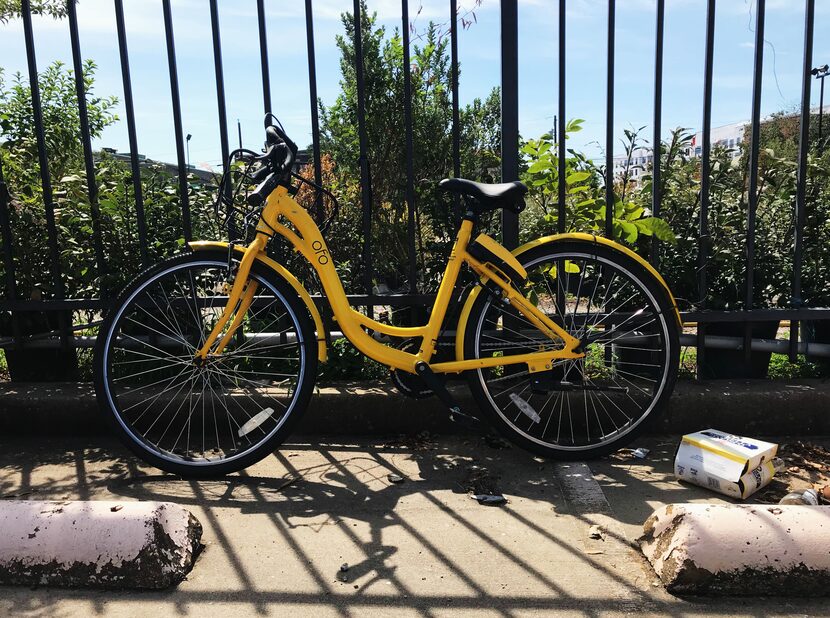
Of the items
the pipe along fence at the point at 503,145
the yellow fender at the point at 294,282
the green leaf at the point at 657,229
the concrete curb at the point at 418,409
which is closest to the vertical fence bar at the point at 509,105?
the pipe along fence at the point at 503,145

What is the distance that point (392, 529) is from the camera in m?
2.44

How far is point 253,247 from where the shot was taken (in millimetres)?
2873

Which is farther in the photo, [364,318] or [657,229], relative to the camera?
[657,229]

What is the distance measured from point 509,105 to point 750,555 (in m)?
2.29

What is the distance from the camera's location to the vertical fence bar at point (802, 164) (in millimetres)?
3078

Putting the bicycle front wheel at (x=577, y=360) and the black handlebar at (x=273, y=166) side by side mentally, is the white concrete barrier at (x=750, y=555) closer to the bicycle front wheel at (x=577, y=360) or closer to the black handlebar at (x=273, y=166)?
the bicycle front wheel at (x=577, y=360)

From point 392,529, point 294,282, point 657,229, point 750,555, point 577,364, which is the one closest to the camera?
point 750,555

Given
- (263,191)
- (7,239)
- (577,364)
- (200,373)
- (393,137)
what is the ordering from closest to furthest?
1. (263,191)
2. (200,373)
3. (577,364)
4. (7,239)
5. (393,137)

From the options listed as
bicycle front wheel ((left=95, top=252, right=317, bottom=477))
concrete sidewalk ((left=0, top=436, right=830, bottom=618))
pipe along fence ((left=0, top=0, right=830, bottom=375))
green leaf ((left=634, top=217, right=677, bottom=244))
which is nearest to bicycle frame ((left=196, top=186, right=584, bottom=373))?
bicycle front wheel ((left=95, top=252, right=317, bottom=477))

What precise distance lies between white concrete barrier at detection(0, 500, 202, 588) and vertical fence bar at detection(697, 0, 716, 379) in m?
2.74

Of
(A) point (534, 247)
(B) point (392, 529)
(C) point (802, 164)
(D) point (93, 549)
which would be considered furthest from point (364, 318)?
(C) point (802, 164)

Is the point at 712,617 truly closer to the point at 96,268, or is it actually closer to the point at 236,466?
the point at 236,466

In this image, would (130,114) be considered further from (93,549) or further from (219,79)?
(93,549)

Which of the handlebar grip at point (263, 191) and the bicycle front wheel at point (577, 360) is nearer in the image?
the handlebar grip at point (263, 191)
